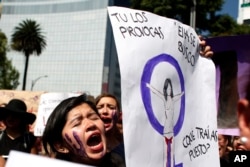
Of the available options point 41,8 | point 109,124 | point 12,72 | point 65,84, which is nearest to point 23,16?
point 41,8

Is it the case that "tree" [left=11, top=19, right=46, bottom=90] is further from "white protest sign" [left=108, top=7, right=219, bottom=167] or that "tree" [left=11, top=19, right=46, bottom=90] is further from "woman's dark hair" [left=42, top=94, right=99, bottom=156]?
"white protest sign" [left=108, top=7, right=219, bottom=167]

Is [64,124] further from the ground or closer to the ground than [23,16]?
closer to the ground

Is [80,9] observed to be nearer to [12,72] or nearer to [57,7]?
[57,7]

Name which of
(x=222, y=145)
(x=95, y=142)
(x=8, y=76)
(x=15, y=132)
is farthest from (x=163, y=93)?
(x=8, y=76)

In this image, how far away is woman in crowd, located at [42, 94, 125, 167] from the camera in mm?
2133

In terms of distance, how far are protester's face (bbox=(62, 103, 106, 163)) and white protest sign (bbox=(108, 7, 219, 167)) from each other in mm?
254

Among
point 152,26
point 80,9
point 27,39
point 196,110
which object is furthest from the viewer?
point 80,9

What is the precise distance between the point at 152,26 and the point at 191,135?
50cm

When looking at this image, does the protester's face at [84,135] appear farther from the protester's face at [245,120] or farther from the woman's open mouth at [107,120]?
the woman's open mouth at [107,120]

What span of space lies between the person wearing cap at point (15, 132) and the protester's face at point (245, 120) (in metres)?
2.76

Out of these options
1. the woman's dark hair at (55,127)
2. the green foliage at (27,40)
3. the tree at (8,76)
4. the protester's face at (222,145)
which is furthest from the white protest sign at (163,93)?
the green foliage at (27,40)

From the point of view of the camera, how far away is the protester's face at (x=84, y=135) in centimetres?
212

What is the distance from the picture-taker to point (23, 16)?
8494 cm

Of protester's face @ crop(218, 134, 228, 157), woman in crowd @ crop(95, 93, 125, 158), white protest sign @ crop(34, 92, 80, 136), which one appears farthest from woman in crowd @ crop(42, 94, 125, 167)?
white protest sign @ crop(34, 92, 80, 136)
